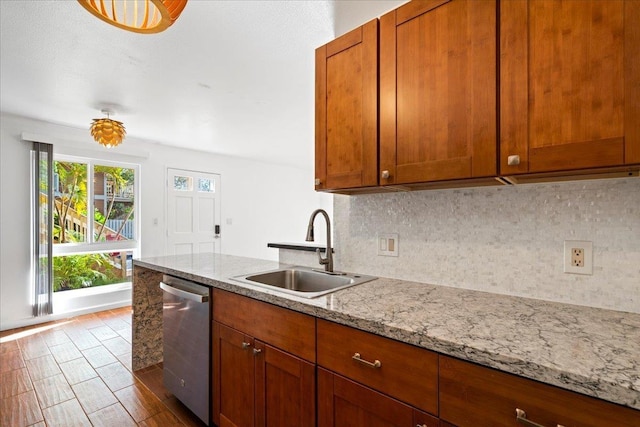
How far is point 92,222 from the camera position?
13.1 ft

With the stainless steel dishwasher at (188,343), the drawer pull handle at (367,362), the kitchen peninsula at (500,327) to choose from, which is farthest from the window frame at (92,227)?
the drawer pull handle at (367,362)

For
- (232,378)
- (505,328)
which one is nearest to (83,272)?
(232,378)

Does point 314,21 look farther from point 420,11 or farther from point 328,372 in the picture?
point 328,372

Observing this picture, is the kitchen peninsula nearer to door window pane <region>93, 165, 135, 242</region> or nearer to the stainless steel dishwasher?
the stainless steel dishwasher

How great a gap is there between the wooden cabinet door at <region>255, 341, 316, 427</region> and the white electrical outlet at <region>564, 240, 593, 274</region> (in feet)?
3.45

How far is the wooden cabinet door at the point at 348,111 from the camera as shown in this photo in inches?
55.4

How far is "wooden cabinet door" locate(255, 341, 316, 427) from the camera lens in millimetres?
1161

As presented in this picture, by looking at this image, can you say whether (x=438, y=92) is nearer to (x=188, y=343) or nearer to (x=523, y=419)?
(x=523, y=419)

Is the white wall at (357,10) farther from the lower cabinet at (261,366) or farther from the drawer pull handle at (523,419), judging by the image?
the drawer pull handle at (523,419)

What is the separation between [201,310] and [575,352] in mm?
1579

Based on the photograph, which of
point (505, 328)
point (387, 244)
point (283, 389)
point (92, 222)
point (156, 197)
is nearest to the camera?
point (505, 328)

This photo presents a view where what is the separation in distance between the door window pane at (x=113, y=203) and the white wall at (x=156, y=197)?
175 mm

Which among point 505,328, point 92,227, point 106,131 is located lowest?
point 505,328

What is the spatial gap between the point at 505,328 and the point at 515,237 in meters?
0.53
